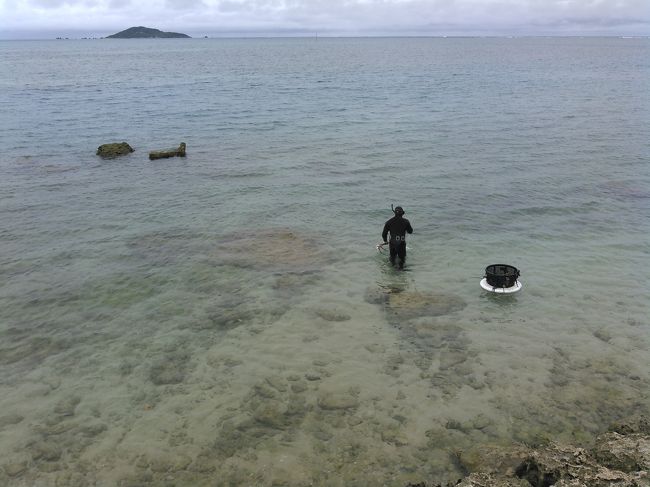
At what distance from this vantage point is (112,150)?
1293 inches

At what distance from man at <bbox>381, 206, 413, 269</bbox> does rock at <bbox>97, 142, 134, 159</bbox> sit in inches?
893

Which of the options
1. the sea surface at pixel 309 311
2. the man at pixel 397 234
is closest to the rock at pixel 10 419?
the sea surface at pixel 309 311

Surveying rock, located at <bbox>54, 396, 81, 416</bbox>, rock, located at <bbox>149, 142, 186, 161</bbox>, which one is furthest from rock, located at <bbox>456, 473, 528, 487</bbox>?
rock, located at <bbox>149, 142, 186, 161</bbox>

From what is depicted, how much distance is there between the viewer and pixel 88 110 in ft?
169

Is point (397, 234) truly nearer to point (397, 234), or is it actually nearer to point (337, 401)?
point (397, 234)

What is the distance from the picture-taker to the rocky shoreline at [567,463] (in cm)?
744

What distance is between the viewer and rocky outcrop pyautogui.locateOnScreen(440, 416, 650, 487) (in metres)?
7.43

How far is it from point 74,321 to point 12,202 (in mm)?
13189

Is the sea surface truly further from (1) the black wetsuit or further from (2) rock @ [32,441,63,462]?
(1) the black wetsuit

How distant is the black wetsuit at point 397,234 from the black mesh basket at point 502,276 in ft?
9.38

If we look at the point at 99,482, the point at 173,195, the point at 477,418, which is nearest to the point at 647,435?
the point at 477,418

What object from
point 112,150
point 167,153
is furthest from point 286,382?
point 112,150

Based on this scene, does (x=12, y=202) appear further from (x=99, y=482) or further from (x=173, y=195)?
(x=99, y=482)

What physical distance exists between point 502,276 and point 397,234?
3562mm
